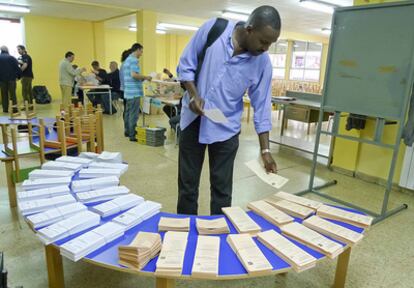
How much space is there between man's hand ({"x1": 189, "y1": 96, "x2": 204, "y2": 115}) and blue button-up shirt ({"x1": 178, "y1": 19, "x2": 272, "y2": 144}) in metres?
0.08

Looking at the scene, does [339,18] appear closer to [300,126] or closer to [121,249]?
[121,249]

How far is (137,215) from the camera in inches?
57.5

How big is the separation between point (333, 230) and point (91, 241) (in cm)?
105

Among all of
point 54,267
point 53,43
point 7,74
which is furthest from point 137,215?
point 53,43

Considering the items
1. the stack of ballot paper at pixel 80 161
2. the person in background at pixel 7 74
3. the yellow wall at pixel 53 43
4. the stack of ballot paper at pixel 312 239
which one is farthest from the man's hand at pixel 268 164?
the yellow wall at pixel 53 43

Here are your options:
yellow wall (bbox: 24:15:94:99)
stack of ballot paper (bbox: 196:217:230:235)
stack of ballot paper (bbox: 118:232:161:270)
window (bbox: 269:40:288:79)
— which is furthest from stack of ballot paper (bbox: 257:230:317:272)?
window (bbox: 269:40:288:79)

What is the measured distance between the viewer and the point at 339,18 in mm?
2871

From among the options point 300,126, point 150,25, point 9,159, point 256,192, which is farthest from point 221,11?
point 9,159

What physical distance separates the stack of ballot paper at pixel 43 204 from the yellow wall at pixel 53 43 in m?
9.22

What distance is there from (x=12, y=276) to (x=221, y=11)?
22.1ft

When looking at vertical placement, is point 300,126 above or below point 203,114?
below

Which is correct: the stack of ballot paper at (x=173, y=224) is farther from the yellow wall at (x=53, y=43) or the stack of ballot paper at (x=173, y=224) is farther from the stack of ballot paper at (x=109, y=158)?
the yellow wall at (x=53, y=43)

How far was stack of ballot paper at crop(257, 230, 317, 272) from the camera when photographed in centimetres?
120

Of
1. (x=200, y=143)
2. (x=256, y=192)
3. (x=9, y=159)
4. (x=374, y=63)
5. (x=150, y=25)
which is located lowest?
(x=256, y=192)
